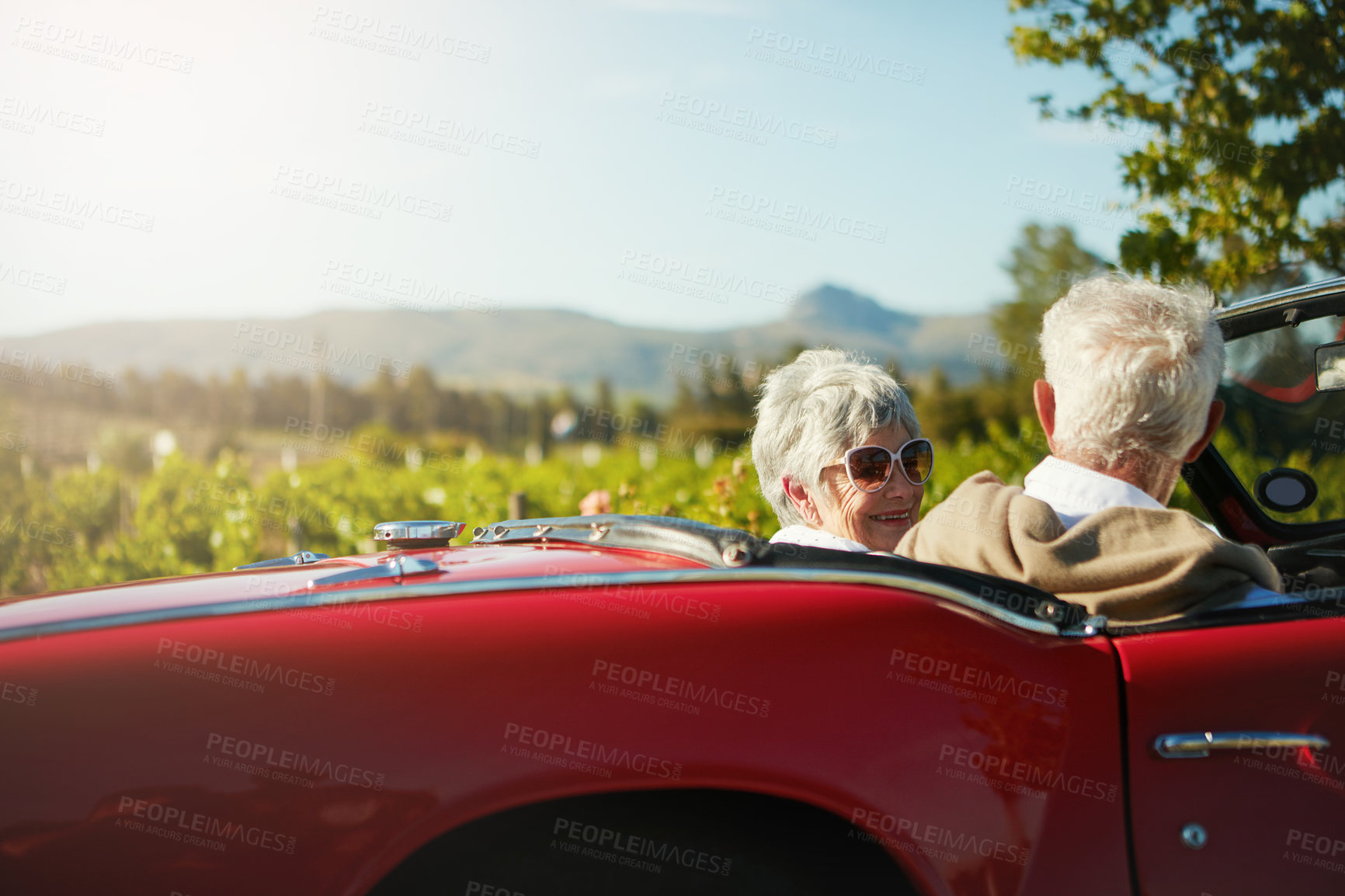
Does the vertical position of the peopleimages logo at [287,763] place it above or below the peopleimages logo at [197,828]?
above

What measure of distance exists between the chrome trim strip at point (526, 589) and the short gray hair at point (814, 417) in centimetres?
107

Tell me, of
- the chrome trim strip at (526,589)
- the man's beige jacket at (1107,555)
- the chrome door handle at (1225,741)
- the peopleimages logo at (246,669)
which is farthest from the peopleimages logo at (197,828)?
the chrome door handle at (1225,741)

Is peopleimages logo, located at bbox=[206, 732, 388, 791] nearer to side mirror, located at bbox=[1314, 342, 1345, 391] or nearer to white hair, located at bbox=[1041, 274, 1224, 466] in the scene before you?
white hair, located at bbox=[1041, 274, 1224, 466]

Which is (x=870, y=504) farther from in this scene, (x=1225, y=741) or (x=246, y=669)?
(x=246, y=669)

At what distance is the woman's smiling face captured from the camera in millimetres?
2605

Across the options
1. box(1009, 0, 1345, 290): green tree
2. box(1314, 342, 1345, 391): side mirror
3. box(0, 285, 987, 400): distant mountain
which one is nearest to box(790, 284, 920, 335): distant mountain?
box(0, 285, 987, 400): distant mountain

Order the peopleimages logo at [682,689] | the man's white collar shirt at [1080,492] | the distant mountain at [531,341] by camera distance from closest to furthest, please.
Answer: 1. the peopleimages logo at [682,689]
2. the man's white collar shirt at [1080,492]
3. the distant mountain at [531,341]

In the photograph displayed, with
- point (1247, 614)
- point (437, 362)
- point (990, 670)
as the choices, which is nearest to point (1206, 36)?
point (1247, 614)

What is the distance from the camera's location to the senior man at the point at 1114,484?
1.68 metres

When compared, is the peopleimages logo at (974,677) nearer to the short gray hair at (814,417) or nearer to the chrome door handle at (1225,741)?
the chrome door handle at (1225,741)

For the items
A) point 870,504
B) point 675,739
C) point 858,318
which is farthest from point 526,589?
point 858,318

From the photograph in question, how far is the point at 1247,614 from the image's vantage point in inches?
64.2

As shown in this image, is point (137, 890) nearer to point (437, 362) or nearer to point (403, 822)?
point (403, 822)

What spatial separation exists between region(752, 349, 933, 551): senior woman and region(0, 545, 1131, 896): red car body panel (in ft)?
3.22
